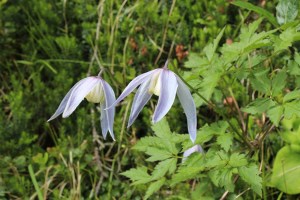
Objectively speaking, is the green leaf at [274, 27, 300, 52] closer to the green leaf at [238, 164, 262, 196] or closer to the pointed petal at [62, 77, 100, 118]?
the green leaf at [238, 164, 262, 196]

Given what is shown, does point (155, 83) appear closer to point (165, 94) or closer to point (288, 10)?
point (165, 94)

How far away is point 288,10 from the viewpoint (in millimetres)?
2236

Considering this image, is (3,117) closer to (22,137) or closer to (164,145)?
(22,137)

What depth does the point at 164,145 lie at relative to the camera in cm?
222

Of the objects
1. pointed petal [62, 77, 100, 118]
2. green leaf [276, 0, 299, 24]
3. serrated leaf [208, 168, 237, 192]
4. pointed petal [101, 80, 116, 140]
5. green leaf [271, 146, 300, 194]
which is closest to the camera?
pointed petal [62, 77, 100, 118]

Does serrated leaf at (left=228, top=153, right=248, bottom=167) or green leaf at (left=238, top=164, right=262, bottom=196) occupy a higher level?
serrated leaf at (left=228, top=153, right=248, bottom=167)

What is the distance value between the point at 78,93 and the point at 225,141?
0.60 meters

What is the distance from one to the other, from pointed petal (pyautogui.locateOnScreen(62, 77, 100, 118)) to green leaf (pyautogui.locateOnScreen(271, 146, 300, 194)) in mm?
979

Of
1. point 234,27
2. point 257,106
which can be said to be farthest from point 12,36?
point 257,106

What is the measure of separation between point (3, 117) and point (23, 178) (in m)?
0.50

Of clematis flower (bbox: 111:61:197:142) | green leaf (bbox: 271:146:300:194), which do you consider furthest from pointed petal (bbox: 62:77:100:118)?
green leaf (bbox: 271:146:300:194)

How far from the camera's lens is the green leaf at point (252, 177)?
76.3 inches

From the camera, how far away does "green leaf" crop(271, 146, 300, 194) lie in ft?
7.80

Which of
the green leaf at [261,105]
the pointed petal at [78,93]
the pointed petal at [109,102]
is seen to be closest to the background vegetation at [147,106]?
the green leaf at [261,105]
